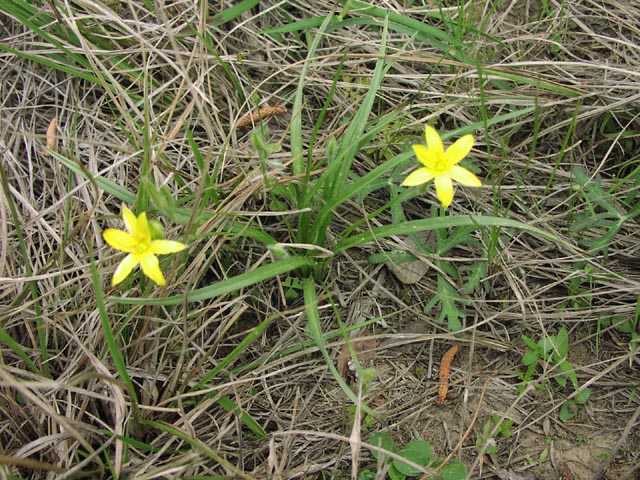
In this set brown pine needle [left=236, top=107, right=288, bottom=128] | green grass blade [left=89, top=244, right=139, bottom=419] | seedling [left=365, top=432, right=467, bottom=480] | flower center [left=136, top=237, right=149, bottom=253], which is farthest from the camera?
brown pine needle [left=236, top=107, right=288, bottom=128]

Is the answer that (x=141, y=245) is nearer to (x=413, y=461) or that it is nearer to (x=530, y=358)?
(x=413, y=461)

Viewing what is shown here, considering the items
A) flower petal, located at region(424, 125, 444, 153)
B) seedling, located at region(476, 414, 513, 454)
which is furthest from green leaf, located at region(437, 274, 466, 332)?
flower petal, located at region(424, 125, 444, 153)

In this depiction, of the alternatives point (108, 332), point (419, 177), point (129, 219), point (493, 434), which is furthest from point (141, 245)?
point (493, 434)

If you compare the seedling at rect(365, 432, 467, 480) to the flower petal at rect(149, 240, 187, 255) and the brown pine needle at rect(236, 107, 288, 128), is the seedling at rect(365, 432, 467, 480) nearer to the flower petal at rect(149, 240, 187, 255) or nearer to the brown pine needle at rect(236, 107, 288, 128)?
the flower petal at rect(149, 240, 187, 255)

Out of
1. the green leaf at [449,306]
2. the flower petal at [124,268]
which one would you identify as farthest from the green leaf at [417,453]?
the flower petal at [124,268]

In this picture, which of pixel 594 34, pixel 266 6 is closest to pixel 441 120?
pixel 594 34

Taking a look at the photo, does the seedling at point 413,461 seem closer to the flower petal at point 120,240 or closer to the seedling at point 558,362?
the seedling at point 558,362
